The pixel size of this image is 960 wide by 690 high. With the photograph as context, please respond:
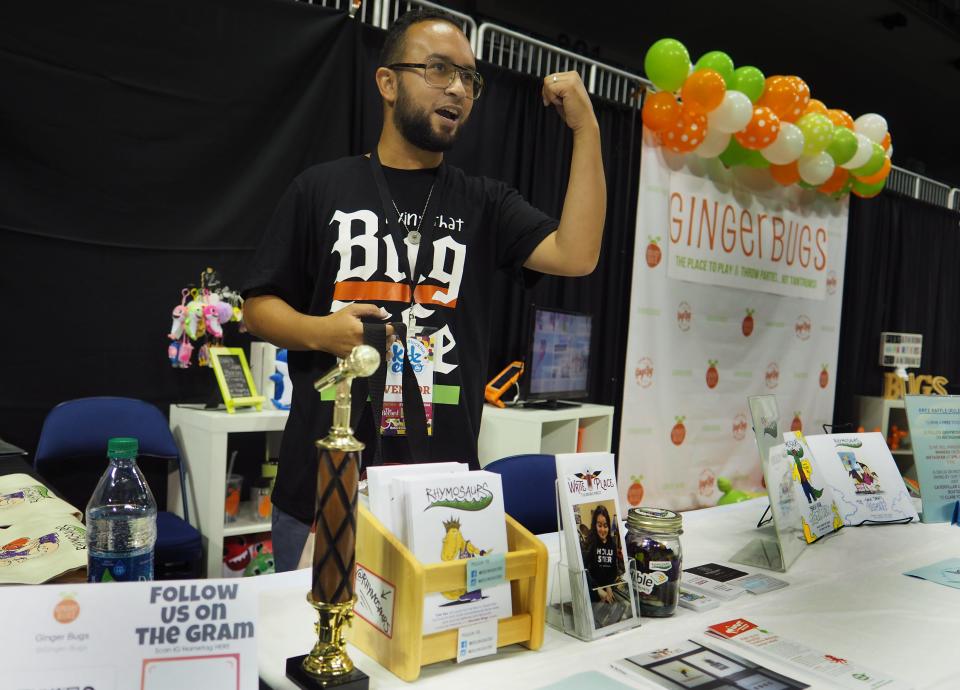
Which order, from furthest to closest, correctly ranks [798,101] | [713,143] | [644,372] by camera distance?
[644,372], [798,101], [713,143]

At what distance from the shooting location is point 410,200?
1.43 metres

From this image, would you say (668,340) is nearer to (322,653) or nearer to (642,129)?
(642,129)

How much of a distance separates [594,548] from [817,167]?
403 cm

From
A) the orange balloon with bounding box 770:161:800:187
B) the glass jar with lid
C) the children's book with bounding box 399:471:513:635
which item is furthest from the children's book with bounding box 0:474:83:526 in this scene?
the orange balloon with bounding box 770:161:800:187

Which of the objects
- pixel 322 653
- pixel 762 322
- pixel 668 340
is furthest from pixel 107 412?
pixel 762 322

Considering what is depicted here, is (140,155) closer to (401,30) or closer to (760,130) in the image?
(401,30)

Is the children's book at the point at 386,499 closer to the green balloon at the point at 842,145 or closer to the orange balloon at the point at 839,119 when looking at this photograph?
the green balloon at the point at 842,145

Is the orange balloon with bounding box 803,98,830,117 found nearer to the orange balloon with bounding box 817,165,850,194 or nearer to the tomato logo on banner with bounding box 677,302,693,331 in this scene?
the orange balloon with bounding box 817,165,850,194

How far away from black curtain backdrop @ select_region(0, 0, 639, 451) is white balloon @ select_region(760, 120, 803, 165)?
222 cm

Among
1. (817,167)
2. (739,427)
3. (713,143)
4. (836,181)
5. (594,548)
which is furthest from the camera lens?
(739,427)

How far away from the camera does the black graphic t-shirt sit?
4.42ft

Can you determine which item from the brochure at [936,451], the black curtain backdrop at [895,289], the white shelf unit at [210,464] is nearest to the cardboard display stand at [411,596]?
the brochure at [936,451]

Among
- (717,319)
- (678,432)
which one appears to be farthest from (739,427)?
(717,319)

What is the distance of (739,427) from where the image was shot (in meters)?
4.83
